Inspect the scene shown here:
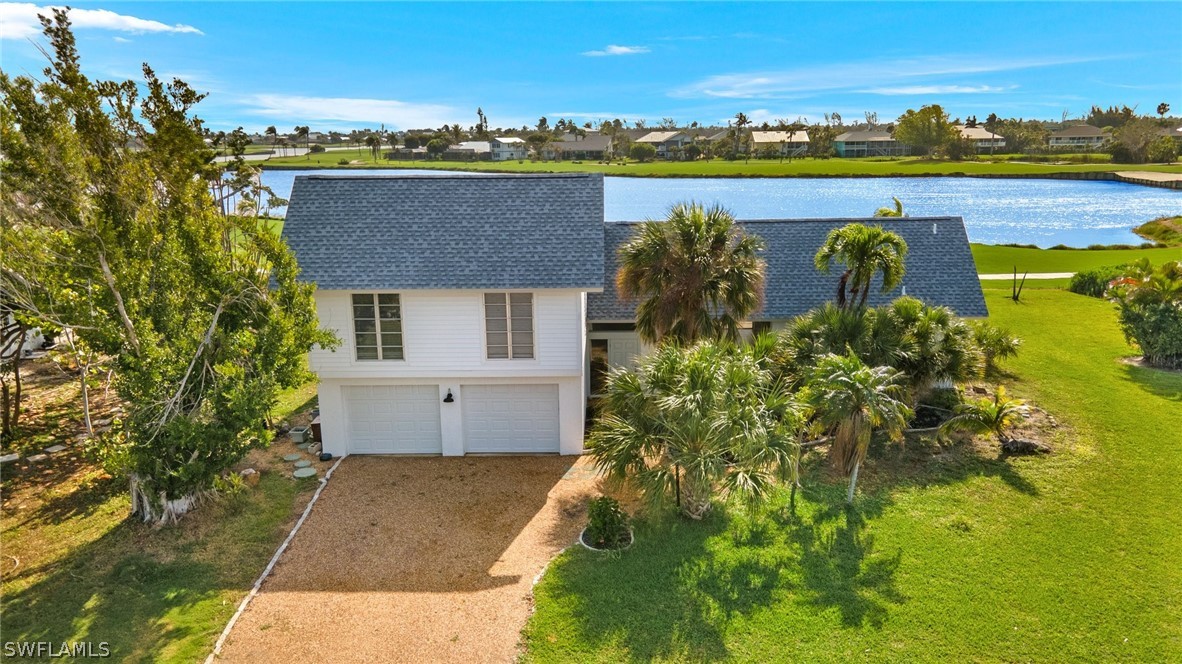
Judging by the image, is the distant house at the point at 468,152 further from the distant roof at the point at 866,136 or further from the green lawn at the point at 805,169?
the distant roof at the point at 866,136

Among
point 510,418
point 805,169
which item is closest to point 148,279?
point 510,418

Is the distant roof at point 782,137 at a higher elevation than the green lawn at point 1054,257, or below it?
higher


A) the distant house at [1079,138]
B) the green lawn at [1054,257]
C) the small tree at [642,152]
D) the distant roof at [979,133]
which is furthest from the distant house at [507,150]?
the distant house at [1079,138]

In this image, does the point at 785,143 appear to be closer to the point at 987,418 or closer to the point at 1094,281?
the point at 1094,281

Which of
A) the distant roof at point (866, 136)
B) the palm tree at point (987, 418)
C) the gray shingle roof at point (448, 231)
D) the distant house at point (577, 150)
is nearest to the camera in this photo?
the gray shingle roof at point (448, 231)

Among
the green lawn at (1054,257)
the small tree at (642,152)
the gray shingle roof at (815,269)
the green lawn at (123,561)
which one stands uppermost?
the small tree at (642,152)

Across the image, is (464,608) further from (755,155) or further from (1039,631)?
(755,155)

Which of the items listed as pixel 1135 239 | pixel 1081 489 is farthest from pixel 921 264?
pixel 1135 239
